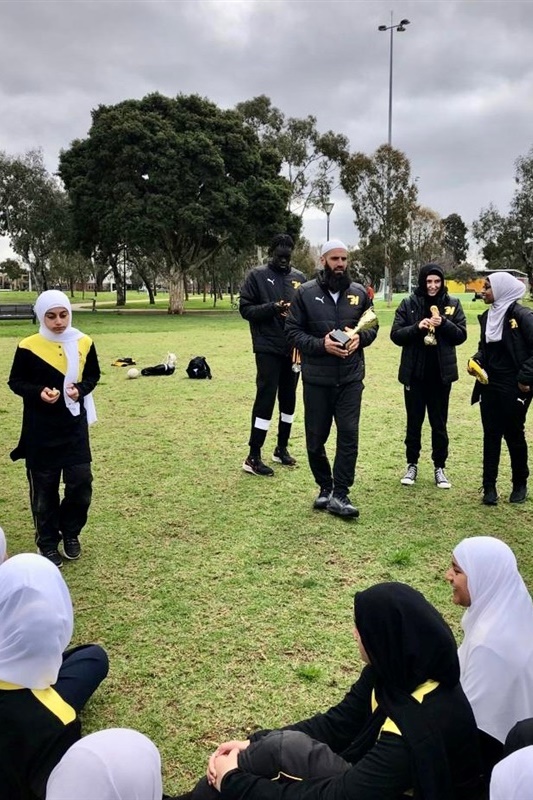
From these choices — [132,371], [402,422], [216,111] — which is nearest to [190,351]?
[132,371]

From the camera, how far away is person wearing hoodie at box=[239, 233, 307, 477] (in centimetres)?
635

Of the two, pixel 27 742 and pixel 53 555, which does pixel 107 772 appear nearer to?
pixel 27 742

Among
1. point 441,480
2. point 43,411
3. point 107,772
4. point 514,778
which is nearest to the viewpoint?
point 514,778

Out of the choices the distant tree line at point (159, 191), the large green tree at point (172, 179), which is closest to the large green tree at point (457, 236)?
the distant tree line at point (159, 191)

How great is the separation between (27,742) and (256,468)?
4.59 meters

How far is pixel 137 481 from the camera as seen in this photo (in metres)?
6.47

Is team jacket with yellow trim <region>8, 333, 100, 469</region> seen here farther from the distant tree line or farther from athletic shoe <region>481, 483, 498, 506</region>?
the distant tree line

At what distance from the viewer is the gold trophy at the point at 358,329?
514cm

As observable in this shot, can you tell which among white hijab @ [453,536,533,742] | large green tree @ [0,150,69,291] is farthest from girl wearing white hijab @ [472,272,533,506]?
large green tree @ [0,150,69,291]

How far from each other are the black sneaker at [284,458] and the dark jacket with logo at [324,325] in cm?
178

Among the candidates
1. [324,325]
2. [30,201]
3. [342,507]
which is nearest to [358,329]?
[324,325]

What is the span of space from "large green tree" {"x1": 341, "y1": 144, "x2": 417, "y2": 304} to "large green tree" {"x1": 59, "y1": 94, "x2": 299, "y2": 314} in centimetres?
1768

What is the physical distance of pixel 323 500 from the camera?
222 inches

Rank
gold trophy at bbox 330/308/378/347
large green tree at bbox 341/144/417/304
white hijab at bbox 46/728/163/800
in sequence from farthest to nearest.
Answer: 1. large green tree at bbox 341/144/417/304
2. gold trophy at bbox 330/308/378/347
3. white hijab at bbox 46/728/163/800
